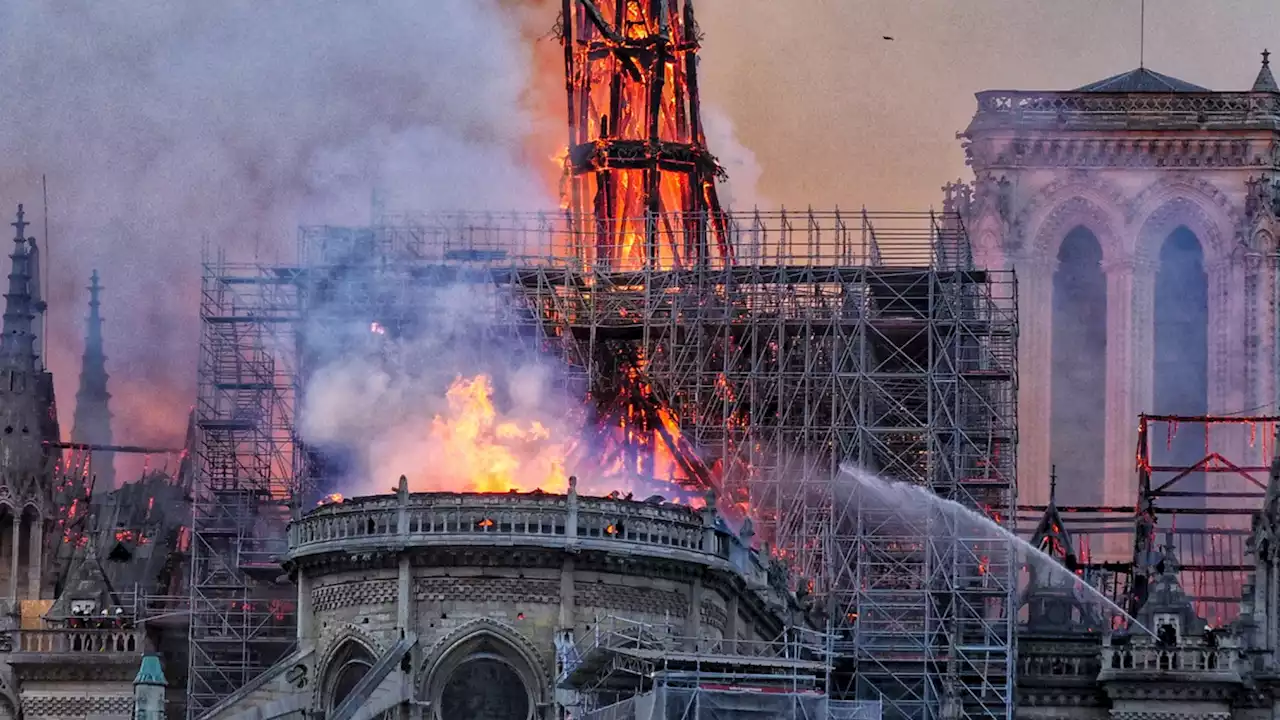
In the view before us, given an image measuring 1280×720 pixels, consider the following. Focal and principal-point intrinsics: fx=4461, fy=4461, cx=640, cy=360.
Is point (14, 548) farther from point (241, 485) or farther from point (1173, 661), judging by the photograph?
point (1173, 661)

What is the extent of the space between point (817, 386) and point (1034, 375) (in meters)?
34.4

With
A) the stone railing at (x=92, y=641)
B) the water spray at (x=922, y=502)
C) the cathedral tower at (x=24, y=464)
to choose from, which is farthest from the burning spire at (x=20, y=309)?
the water spray at (x=922, y=502)

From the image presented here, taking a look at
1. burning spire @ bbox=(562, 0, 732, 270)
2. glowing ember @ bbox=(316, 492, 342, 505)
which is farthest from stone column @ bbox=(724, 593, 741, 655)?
burning spire @ bbox=(562, 0, 732, 270)

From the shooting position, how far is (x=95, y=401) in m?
156

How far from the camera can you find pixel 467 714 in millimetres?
104125

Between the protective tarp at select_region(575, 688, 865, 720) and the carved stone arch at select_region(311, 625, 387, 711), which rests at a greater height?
the carved stone arch at select_region(311, 625, 387, 711)

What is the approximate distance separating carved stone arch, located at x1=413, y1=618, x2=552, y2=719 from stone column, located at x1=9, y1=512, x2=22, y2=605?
106 ft

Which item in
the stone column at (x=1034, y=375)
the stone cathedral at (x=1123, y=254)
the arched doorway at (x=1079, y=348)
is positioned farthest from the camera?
the arched doorway at (x=1079, y=348)

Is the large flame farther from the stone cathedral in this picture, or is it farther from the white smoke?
the stone cathedral

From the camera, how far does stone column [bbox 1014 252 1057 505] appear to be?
15725cm

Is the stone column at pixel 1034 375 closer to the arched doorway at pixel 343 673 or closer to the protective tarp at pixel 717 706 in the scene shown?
the arched doorway at pixel 343 673

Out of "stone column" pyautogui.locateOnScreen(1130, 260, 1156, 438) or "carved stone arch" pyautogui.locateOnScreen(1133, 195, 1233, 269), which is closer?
"stone column" pyautogui.locateOnScreen(1130, 260, 1156, 438)

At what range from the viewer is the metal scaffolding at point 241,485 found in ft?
399

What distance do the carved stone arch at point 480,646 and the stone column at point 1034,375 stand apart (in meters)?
55.2
